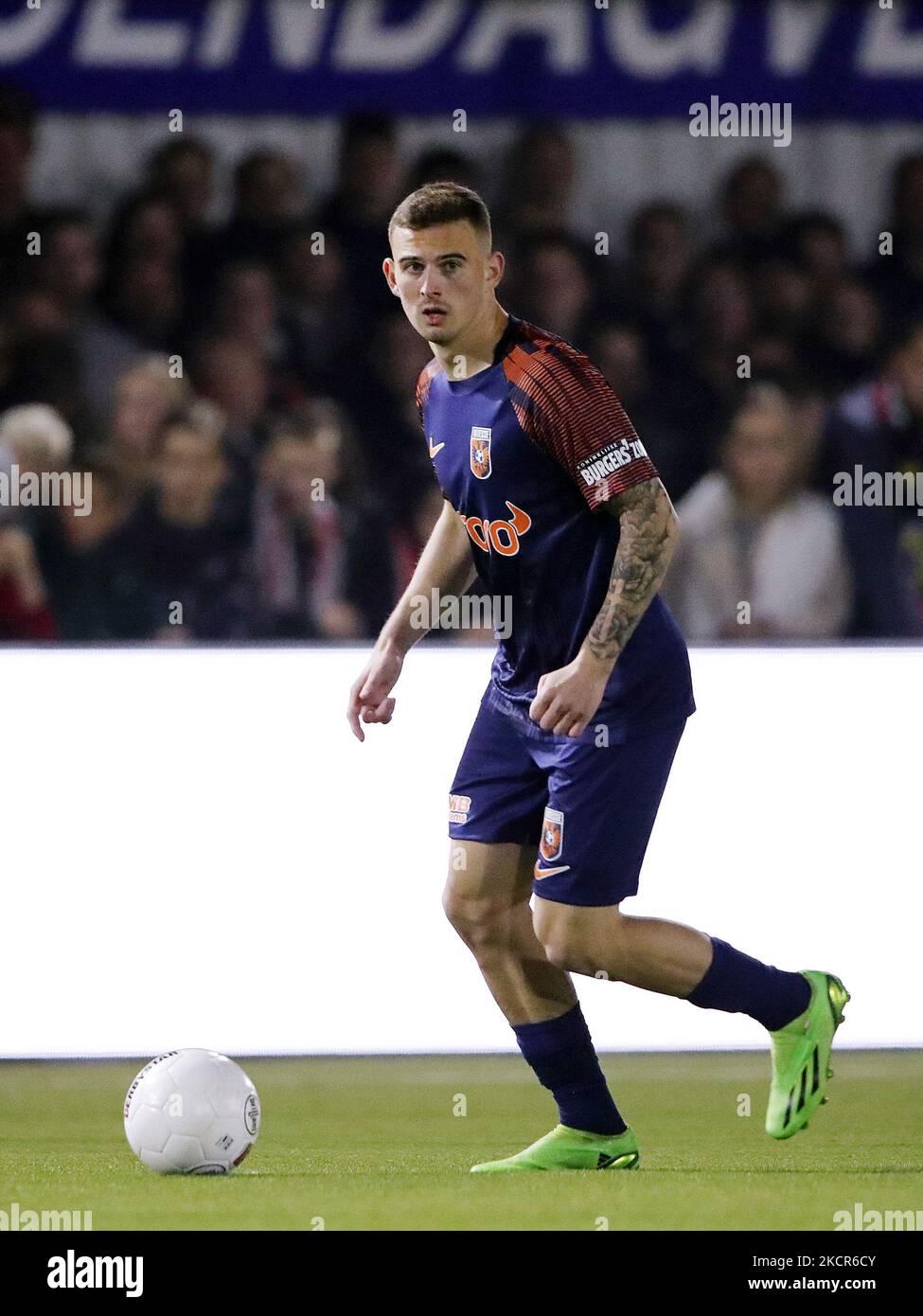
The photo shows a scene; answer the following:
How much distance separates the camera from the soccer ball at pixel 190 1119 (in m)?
4.00

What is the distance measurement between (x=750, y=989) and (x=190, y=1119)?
117 cm

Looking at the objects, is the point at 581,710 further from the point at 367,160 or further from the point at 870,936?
the point at 367,160

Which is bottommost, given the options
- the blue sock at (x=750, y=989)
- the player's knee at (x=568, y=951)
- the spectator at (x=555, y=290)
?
the blue sock at (x=750, y=989)

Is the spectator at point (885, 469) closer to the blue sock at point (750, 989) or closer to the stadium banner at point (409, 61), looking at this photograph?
the stadium banner at point (409, 61)

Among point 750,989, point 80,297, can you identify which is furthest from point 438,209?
point 80,297

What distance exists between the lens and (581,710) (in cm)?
380

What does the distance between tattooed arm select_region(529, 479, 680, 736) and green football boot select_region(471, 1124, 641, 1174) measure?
90 cm

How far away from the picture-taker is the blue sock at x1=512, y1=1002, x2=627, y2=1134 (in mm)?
4125

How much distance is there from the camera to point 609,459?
3.87m

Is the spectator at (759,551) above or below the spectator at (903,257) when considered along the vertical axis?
below

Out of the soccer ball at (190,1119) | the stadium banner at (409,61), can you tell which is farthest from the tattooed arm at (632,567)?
the stadium banner at (409,61)

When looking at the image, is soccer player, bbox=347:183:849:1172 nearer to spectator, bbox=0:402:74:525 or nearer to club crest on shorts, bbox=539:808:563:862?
club crest on shorts, bbox=539:808:563:862

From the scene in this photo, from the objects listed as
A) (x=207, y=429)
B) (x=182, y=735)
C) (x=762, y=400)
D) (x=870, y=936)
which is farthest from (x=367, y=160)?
(x=870, y=936)

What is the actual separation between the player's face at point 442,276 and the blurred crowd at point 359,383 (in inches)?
131
